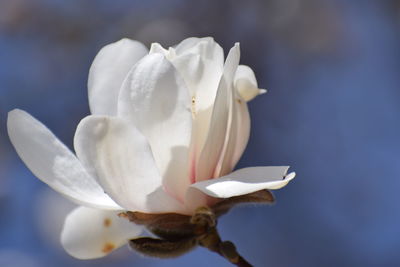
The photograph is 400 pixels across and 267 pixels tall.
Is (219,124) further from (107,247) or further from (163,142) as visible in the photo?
(107,247)

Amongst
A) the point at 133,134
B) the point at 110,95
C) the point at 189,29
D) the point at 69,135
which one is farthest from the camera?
the point at 189,29

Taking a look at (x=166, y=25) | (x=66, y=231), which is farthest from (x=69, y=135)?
(x=66, y=231)

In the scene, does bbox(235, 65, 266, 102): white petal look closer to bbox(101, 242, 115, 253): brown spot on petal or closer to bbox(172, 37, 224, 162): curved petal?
bbox(172, 37, 224, 162): curved petal

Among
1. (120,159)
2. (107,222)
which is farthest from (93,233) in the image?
(120,159)

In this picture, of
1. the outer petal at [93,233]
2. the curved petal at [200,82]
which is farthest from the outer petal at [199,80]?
the outer petal at [93,233]

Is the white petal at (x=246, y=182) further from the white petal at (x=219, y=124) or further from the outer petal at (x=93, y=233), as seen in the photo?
the outer petal at (x=93, y=233)

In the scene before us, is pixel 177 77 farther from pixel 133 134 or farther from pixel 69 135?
pixel 69 135
